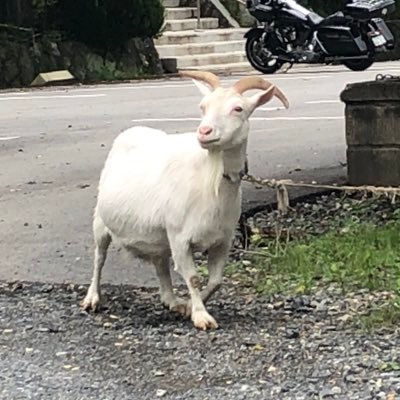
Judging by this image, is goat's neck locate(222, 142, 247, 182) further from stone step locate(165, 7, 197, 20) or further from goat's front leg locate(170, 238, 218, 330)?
stone step locate(165, 7, 197, 20)

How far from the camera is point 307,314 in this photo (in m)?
6.11

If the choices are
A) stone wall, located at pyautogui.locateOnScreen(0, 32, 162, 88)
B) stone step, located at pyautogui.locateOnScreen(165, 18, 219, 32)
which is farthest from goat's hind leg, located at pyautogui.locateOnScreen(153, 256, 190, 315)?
stone step, located at pyautogui.locateOnScreen(165, 18, 219, 32)

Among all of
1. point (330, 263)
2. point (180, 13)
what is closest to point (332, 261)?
point (330, 263)

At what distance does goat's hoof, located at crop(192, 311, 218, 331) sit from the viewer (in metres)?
5.83

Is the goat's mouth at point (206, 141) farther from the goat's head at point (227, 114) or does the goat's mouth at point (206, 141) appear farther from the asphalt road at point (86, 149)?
the asphalt road at point (86, 149)

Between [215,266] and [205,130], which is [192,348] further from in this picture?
[205,130]

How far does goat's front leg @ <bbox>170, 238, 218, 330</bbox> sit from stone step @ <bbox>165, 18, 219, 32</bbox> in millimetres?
20698

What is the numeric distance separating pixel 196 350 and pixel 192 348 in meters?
0.04

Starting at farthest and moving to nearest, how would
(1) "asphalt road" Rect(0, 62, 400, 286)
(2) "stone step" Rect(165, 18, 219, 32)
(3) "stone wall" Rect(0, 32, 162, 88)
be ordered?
(2) "stone step" Rect(165, 18, 219, 32), (3) "stone wall" Rect(0, 32, 162, 88), (1) "asphalt road" Rect(0, 62, 400, 286)

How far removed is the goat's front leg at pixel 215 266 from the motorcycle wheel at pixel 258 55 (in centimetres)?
1355

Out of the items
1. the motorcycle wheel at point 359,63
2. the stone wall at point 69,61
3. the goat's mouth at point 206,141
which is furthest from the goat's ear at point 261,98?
the stone wall at point 69,61

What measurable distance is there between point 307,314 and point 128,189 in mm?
1091

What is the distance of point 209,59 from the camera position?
25.4 metres

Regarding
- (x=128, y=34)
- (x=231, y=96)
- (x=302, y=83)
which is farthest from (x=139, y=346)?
(x=128, y=34)
